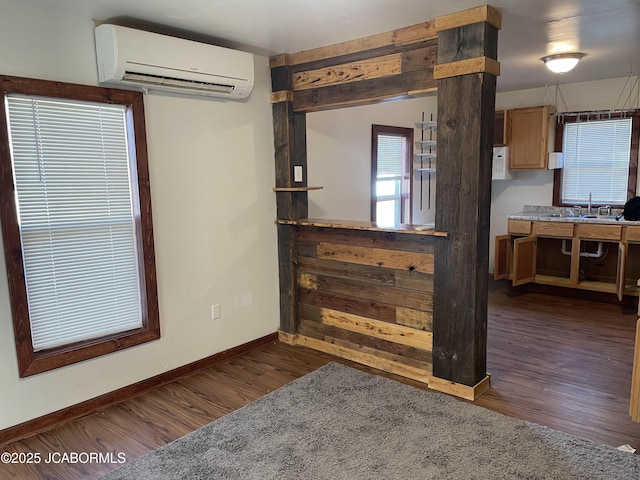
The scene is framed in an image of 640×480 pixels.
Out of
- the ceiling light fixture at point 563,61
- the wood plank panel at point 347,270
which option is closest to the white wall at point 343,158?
the wood plank panel at point 347,270

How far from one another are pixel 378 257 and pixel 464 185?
86cm

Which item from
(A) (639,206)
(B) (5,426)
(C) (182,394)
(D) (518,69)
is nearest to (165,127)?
(C) (182,394)

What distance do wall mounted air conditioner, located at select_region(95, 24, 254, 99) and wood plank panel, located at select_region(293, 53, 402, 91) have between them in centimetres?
46

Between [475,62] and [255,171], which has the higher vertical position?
[475,62]

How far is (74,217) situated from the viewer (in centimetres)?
275

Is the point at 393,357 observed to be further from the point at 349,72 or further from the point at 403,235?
the point at 349,72

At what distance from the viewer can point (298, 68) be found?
3.61 meters

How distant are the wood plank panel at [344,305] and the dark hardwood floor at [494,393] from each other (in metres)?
0.40

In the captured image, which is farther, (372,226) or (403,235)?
(372,226)

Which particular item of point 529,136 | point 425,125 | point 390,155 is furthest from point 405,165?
point 529,136

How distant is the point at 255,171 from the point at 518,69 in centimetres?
285

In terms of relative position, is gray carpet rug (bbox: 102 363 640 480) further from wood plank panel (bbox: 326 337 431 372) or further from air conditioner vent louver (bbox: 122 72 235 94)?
air conditioner vent louver (bbox: 122 72 235 94)

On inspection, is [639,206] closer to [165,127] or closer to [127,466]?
[165,127]

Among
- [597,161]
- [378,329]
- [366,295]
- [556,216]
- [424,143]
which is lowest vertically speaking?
[378,329]
